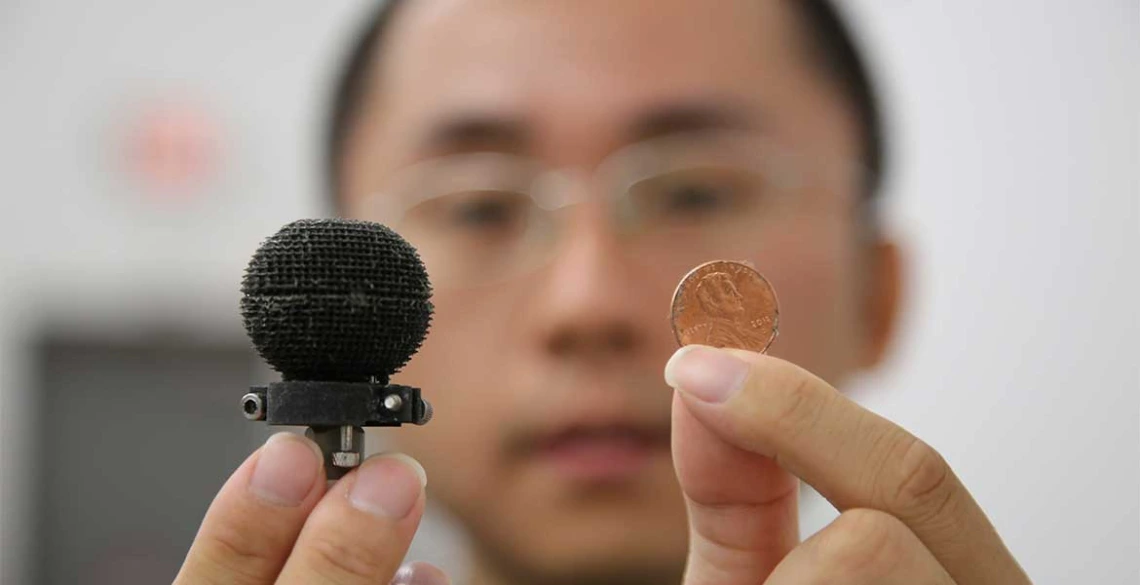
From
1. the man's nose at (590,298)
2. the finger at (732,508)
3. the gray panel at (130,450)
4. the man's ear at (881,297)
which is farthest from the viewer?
the gray panel at (130,450)

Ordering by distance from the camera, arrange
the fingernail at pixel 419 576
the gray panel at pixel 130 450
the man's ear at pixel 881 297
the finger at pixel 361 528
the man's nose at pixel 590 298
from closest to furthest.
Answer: the finger at pixel 361 528, the fingernail at pixel 419 576, the man's nose at pixel 590 298, the man's ear at pixel 881 297, the gray panel at pixel 130 450

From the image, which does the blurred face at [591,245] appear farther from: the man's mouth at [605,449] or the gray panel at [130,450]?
the gray panel at [130,450]

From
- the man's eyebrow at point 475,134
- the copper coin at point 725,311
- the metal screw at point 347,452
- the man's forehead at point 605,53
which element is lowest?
the metal screw at point 347,452

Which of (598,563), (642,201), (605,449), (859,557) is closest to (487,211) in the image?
(642,201)

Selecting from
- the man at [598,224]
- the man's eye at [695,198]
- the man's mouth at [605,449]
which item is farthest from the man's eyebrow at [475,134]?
the man's mouth at [605,449]

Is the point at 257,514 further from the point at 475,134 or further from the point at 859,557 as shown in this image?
the point at 475,134

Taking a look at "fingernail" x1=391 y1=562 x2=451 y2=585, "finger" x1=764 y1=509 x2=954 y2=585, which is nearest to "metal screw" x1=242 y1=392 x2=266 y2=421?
"fingernail" x1=391 y1=562 x2=451 y2=585

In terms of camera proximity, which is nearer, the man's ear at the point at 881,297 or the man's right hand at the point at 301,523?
the man's right hand at the point at 301,523
